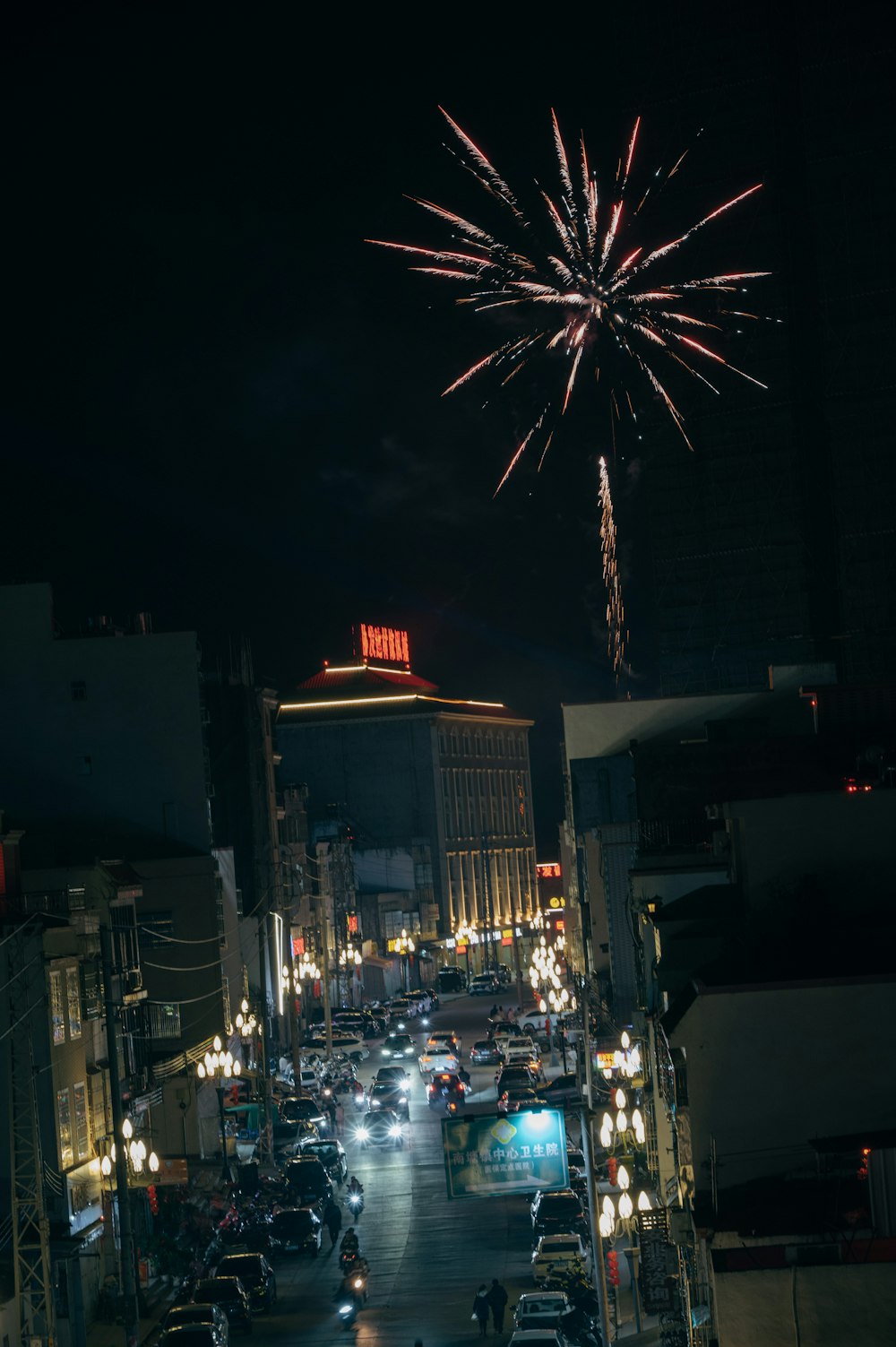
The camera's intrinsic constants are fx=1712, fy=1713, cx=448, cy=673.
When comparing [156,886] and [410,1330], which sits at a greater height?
[156,886]

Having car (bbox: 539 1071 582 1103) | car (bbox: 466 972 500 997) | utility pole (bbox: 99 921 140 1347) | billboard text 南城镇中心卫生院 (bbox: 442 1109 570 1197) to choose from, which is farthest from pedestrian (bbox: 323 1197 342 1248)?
car (bbox: 466 972 500 997)

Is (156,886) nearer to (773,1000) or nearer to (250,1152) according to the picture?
(250,1152)

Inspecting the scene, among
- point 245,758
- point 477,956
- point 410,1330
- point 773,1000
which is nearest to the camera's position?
point 773,1000

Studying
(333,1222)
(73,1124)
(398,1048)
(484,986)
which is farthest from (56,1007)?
(484,986)

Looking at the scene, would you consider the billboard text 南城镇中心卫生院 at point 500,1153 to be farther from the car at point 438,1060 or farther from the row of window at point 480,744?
the row of window at point 480,744

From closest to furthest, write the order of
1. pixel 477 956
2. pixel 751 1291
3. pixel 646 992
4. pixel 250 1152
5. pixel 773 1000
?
1. pixel 751 1291
2. pixel 773 1000
3. pixel 646 992
4. pixel 250 1152
5. pixel 477 956

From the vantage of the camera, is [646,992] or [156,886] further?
[156,886]

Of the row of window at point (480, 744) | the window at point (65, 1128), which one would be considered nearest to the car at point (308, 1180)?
the window at point (65, 1128)

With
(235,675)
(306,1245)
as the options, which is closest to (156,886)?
(235,675)
